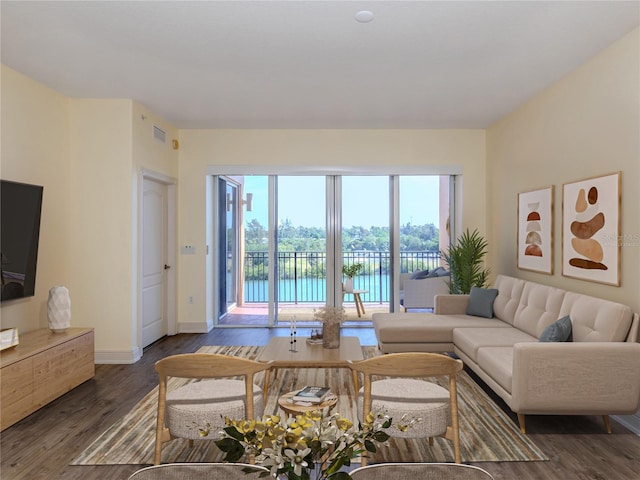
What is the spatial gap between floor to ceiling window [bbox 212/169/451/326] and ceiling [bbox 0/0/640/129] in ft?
5.13

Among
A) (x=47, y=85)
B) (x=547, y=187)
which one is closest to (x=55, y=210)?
(x=47, y=85)

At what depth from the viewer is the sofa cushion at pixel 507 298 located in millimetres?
4501

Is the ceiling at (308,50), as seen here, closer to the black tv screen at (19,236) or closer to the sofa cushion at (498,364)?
the black tv screen at (19,236)

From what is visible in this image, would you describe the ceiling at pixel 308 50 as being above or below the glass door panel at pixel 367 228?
above

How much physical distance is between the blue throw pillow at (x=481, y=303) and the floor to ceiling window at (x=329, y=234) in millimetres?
1525

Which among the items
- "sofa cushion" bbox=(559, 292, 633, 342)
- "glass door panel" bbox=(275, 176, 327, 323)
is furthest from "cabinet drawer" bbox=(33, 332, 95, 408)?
"sofa cushion" bbox=(559, 292, 633, 342)

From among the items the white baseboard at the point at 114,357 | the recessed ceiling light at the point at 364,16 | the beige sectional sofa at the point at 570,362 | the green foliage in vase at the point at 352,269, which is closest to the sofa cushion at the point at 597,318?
the beige sectional sofa at the point at 570,362

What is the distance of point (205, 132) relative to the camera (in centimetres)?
627

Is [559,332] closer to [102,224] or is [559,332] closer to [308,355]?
[308,355]

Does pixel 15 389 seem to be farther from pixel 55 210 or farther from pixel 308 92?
pixel 308 92

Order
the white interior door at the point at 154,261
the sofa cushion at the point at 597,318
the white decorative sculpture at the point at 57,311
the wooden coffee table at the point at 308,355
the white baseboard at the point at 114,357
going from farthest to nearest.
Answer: the white interior door at the point at 154,261 < the white baseboard at the point at 114,357 < the white decorative sculpture at the point at 57,311 < the wooden coffee table at the point at 308,355 < the sofa cushion at the point at 597,318

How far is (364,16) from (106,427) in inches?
134

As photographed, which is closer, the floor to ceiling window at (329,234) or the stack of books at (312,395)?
the stack of books at (312,395)

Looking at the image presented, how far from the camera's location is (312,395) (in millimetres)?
2645
